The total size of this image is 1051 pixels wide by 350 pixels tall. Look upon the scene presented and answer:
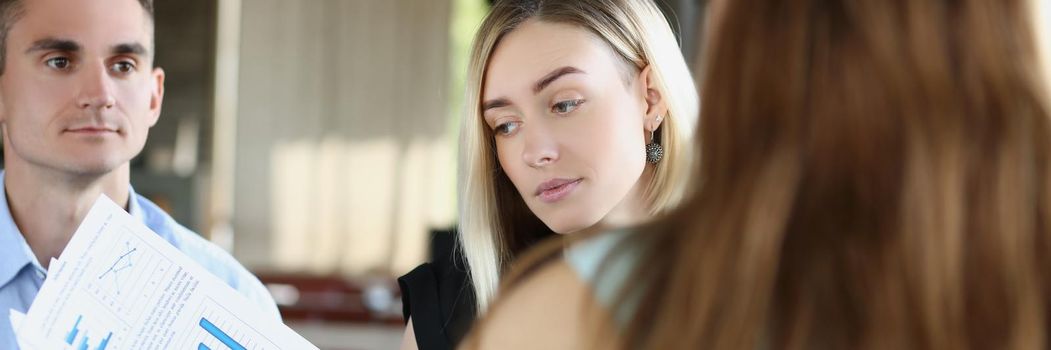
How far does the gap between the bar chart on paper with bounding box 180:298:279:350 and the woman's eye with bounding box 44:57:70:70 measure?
17.4 inches

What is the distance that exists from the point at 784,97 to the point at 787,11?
6 centimetres

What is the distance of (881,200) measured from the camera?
673 mm

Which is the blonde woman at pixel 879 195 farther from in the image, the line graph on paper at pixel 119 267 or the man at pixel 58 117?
the man at pixel 58 117

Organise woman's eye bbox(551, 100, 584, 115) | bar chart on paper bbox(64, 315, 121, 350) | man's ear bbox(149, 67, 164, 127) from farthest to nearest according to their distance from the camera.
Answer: man's ear bbox(149, 67, 164, 127) < woman's eye bbox(551, 100, 584, 115) < bar chart on paper bbox(64, 315, 121, 350)

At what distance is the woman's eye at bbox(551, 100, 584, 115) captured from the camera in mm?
1385

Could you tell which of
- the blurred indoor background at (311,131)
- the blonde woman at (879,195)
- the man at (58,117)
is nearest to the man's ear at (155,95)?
the man at (58,117)

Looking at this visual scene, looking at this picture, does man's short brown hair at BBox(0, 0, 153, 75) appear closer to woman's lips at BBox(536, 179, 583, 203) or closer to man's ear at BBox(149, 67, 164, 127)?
man's ear at BBox(149, 67, 164, 127)

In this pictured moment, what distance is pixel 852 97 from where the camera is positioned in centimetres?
67

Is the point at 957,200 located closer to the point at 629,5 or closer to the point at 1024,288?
the point at 1024,288

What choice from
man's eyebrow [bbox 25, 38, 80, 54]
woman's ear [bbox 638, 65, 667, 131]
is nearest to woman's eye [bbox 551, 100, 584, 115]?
woman's ear [bbox 638, 65, 667, 131]

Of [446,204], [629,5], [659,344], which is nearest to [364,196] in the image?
[446,204]

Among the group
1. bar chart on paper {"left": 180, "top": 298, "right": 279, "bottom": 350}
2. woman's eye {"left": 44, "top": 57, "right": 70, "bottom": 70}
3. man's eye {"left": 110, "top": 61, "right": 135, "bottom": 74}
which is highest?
man's eye {"left": 110, "top": 61, "right": 135, "bottom": 74}

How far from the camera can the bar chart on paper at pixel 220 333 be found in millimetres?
1240

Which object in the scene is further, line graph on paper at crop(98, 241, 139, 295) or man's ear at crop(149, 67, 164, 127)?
man's ear at crop(149, 67, 164, 127)
